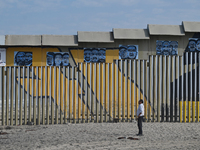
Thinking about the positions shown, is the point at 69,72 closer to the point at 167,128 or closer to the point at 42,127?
the point at 42,127

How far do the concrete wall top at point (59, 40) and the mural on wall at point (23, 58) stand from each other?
840 millimetres

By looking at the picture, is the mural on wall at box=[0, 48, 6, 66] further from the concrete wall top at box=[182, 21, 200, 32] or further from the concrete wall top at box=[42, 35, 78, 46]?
the concrete wall top at box=[182, 21, 200, 32]

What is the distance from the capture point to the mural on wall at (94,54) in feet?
Answer: 46.2

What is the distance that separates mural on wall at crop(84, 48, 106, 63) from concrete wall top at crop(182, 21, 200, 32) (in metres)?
3.36

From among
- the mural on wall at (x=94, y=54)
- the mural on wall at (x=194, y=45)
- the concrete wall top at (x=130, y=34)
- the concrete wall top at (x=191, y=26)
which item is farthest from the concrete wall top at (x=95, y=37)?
the mural on wall at (x=194, y=45)

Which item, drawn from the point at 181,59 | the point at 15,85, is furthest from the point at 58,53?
the point at 181,59

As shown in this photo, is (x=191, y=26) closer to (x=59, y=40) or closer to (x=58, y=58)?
(x=59, y=40)

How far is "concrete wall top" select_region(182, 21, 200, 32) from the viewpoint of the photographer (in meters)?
14.2

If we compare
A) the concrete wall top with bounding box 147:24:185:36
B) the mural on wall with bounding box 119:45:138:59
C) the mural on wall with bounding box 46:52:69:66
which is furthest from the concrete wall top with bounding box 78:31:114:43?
the concrete wall top with bounding box 147:24:185:36

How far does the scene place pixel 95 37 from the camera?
14.0 meters

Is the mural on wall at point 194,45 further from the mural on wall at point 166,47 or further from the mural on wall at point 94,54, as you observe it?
the mural on wall at point 94,54

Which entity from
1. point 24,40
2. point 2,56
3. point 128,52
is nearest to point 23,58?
point 24,40

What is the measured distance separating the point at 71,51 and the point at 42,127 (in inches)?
126

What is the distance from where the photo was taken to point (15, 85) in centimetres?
1383
